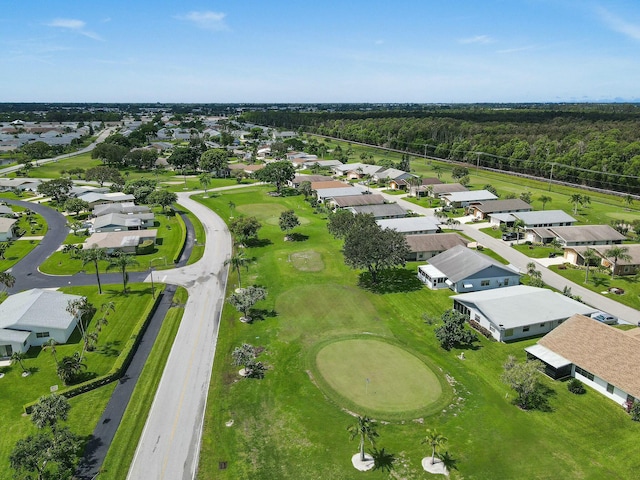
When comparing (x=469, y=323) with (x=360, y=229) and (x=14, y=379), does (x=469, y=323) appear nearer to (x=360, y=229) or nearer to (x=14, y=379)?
(x=360, y=229)

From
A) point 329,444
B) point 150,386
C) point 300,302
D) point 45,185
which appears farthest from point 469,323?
point 45,185

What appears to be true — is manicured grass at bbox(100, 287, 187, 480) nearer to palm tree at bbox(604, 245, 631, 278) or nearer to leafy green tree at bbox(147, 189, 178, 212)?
leafy green tree at bbox(147, 189, 178, 212)

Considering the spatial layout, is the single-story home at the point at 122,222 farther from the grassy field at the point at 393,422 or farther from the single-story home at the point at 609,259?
the single-story home at the point at 609,259

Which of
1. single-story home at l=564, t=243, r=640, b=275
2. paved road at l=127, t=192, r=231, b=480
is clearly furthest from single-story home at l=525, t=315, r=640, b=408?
paved road at l=127, t=192, r=231, b=480

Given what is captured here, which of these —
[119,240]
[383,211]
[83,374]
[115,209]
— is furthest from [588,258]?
[115,209]

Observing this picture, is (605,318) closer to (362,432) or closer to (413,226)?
(362,432)

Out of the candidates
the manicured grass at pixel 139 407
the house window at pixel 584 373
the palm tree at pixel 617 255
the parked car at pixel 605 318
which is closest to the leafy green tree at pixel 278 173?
the manicured grass at pixel 139 407
